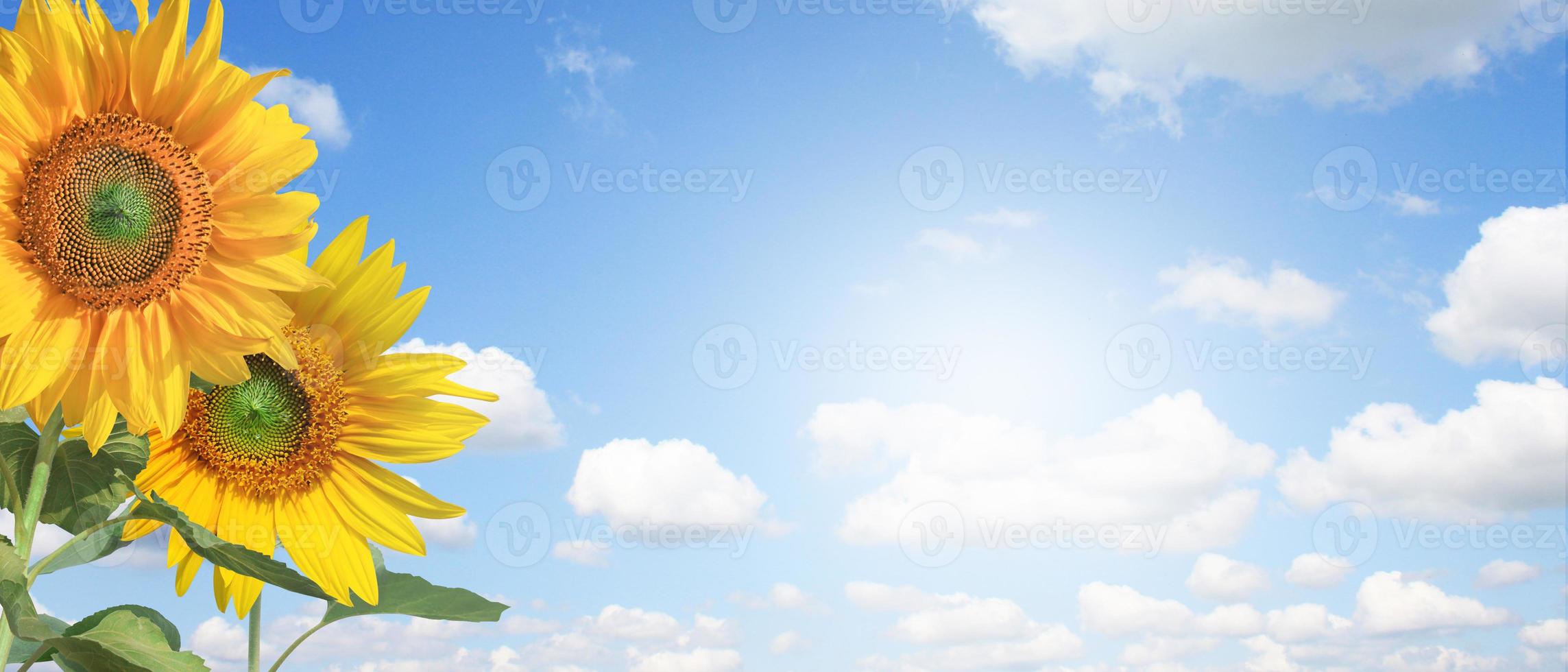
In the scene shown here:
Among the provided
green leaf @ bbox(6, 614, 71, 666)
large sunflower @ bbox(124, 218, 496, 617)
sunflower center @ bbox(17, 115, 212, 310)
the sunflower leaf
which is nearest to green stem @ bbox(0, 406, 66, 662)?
the sunflower leaf

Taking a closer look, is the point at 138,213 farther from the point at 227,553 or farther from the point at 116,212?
the point at 227,553

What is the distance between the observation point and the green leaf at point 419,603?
8.30ft

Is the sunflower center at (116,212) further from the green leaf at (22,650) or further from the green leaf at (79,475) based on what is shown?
the green leaf at (22,650)

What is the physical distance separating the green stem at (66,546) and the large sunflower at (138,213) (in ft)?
0.59

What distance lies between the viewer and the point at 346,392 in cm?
271

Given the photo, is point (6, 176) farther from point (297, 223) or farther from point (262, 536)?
point (262, 536)

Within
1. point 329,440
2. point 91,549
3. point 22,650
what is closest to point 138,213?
point 91,549

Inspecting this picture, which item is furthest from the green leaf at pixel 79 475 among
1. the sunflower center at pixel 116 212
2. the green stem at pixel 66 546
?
the sunflower center at pixel 116 212

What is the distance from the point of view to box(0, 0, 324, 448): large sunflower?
2.06 m

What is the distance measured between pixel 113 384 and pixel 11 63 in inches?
23.8

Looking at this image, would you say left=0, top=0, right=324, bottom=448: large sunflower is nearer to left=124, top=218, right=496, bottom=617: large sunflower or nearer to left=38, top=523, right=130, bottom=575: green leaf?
left=38, top=523, right=130, bottom=575: green leaf

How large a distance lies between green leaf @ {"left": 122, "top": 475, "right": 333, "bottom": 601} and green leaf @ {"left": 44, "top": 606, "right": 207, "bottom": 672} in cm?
17

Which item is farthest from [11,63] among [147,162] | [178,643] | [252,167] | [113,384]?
[178,643]

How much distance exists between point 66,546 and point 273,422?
66 cm
